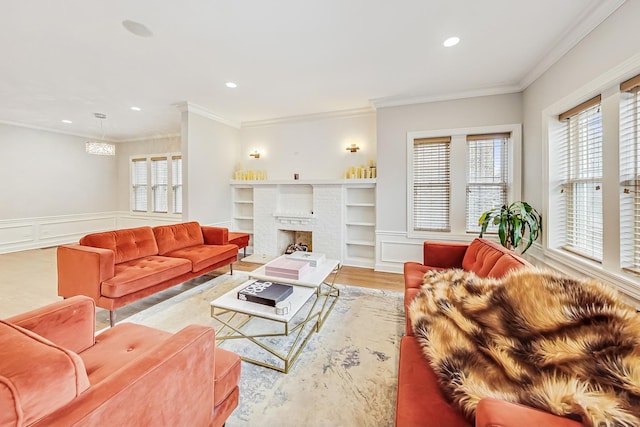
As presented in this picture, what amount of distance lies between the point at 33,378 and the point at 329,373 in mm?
1617

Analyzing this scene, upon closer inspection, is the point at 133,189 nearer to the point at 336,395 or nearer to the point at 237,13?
the point at 237,13

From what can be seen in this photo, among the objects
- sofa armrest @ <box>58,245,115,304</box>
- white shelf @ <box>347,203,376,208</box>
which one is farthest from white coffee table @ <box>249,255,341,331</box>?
white shelf @ <box>347,203,376,208</box>

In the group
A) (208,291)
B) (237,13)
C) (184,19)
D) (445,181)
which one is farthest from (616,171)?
(208,291)

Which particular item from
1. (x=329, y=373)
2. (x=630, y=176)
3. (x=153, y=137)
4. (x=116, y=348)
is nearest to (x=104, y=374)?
(x=116, y=348)

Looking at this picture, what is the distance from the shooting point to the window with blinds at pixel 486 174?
3826 mm

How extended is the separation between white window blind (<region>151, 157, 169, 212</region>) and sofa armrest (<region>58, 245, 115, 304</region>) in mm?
4259

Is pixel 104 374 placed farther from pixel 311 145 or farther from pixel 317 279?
pixel 311 145

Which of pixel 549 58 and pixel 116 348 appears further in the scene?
pixel 549 58

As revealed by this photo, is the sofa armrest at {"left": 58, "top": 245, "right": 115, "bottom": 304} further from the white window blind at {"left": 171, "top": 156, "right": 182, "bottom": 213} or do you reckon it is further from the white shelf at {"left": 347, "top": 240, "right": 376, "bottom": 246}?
the white window blind at {"left": 171, "top": 156, "right": 182, "bottom": 213}

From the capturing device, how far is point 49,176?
5.96 meters

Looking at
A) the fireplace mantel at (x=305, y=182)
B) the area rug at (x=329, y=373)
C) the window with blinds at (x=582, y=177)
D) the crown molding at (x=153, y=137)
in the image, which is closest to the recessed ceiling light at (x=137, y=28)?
the area rug at (x=329, y=373)

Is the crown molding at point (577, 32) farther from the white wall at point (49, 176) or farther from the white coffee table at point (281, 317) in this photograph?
the white wall at point (49, 176)

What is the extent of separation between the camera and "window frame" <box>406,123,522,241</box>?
366 centimetres

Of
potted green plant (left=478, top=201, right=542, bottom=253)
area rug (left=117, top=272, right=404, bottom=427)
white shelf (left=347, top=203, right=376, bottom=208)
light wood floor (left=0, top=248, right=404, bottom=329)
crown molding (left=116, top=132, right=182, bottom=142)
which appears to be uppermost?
crown molding (left=116, top=132, right=182, bottom=142)
